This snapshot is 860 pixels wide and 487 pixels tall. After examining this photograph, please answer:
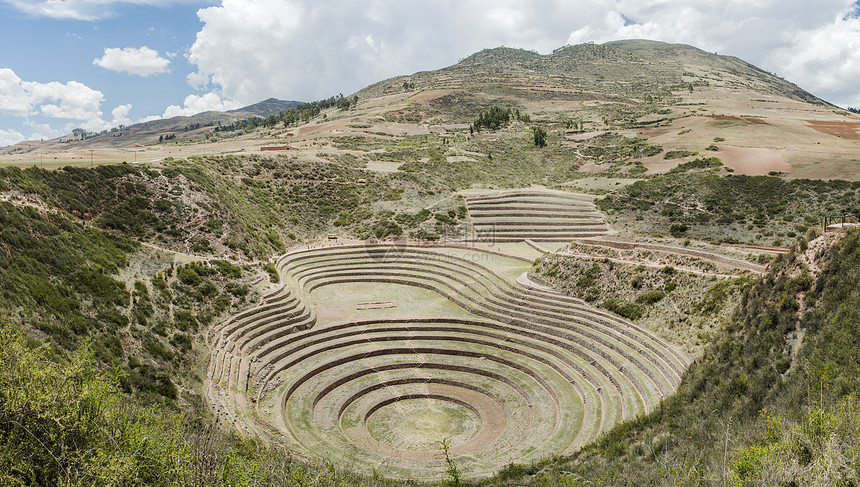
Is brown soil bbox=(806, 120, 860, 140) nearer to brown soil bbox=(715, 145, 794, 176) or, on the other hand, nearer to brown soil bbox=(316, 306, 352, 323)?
brown soil bbox=(715, 145, 794, 176)

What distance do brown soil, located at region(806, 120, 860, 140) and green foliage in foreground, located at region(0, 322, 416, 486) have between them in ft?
240

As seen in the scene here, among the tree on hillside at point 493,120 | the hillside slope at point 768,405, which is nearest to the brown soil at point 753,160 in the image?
the hillside slope at point 768,405

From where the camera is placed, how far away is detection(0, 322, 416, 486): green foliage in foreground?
30.0ft

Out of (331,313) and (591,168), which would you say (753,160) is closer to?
(591,168)

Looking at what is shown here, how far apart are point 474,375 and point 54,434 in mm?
18372

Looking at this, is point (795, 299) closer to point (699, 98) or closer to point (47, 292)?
point (47, 292)

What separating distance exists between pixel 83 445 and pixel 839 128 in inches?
3349

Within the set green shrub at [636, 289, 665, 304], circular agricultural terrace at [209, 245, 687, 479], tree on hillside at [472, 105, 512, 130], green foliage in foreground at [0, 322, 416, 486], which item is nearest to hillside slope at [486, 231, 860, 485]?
circular agricultural terrace at [209, 245, 687, 479]

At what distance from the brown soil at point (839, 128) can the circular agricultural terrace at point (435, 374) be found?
54.9 meters

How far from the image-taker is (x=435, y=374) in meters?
24.7

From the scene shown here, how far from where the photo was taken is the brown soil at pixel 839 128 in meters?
56.4

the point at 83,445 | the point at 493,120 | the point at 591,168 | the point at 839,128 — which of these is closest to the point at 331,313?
the point at 83,445

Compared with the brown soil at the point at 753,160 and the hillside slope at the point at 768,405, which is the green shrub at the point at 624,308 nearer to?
the hillside slope at the point at 768,405

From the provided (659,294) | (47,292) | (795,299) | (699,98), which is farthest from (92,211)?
(699,98)
